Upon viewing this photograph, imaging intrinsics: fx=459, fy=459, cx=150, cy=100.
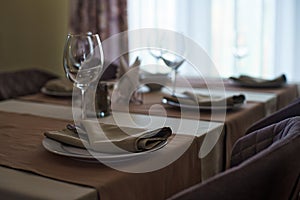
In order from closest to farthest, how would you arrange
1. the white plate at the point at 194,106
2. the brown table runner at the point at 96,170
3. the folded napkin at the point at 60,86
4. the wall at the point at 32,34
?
1. the brown table runner at the point at 96,170
2. the white plate at the point at 194,106
3. the folded napkin at the point at 60,86
4. the wall at the point at 32,34

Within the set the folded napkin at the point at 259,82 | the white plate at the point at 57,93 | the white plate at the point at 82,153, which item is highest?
the white plate at the point at 82,153

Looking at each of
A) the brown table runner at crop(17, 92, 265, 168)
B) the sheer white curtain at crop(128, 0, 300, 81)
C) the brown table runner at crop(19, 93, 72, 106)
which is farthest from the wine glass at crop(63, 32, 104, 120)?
the sheer white curtain at crop(128, 0, 300, 81)

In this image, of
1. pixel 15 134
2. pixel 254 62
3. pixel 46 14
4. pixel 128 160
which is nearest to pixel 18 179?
pixel 128 160

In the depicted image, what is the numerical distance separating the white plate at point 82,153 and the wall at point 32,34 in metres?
2.88

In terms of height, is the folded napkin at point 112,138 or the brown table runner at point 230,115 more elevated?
the folded napkin at point 112,138

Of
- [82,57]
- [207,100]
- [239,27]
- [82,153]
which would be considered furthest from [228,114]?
[239,27]

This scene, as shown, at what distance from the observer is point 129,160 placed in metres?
1.10

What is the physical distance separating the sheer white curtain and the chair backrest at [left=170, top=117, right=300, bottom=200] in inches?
78.2

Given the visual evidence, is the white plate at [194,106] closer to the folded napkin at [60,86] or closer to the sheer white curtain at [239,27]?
the folded napkin at [60,86]

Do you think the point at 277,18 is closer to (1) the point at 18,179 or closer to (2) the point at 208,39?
(2) the point at 208,39

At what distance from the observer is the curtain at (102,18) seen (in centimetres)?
347

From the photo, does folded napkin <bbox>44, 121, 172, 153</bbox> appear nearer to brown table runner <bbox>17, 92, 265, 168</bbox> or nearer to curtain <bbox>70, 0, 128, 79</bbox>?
brown table runner <bbox>17, 92, 265, 168</bbox>

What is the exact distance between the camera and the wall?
12.9 feet

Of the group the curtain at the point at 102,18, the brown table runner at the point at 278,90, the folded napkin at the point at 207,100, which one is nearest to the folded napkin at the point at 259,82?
the brown table runner at the point at 278,90
